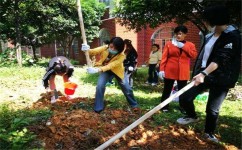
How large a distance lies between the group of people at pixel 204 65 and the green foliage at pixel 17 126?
0.93m

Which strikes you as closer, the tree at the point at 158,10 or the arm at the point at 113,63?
the arm at the point at 113,63

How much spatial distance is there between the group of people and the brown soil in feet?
1.04

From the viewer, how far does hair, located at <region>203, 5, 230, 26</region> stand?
4.09 metres

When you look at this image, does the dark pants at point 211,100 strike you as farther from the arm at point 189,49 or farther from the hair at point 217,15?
the arm at point 189,49

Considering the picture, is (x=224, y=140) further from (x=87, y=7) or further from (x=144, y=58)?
(x=87, y=7)

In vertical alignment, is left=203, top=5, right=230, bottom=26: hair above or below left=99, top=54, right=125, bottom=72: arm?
above

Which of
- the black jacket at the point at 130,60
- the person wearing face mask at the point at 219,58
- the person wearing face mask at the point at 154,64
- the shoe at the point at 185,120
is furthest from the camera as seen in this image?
the person wearing face mask at the point at 154,64

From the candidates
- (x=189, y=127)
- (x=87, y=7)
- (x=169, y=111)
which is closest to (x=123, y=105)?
(x=169, y=111)

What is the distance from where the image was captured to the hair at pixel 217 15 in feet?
13.4

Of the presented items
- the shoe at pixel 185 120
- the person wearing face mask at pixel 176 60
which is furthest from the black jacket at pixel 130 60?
the shoe at pixel 185 120

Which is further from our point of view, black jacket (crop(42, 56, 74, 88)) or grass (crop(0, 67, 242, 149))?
black jacket (crop(42, 56, 74, 88))

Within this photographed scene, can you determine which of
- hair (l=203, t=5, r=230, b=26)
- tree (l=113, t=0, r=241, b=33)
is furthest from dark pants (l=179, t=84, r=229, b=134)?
tree (l=113, t=0, r=241, b=33)

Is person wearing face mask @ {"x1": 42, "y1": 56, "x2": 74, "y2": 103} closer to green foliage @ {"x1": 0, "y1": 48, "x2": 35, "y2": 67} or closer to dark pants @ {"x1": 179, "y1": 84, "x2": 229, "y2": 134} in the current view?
dark pants @ {"x1": 179, "y1": 84, "x2": 229, "y2": 134}

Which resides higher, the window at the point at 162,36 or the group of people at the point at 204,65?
the window at the point at 162,36
